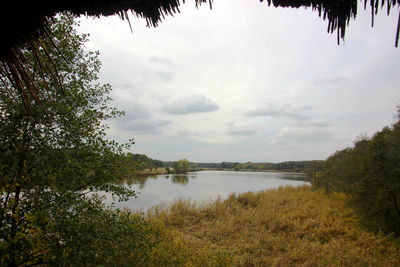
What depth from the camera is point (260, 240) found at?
6.63m

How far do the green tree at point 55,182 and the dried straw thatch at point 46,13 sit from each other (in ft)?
3.12

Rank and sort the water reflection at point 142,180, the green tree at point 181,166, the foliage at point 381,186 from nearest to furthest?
the water reflection at point 142,180
the foliage at point 381,186
the green tree at point 181,166

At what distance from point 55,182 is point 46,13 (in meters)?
2.21

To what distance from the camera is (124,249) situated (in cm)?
288

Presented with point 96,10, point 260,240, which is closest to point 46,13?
point 96,10

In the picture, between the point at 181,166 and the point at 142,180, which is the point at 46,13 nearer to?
the point at 142,180

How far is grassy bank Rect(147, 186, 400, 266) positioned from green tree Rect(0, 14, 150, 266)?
1904mm

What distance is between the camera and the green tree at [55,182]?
2.19 meters

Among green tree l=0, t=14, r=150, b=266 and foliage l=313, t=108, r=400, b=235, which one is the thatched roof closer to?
green tree l=0, t=14, r=150, b=266

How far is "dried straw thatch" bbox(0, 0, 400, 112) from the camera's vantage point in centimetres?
90

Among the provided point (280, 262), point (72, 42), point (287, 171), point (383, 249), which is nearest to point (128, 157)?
point (72, 42)

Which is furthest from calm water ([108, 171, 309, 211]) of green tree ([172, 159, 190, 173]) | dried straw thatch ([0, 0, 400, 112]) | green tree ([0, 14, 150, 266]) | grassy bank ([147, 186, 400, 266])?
green tree ([172, 159, 190, 173])

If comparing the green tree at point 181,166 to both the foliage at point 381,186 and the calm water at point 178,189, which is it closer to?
the calm water at point 178,189

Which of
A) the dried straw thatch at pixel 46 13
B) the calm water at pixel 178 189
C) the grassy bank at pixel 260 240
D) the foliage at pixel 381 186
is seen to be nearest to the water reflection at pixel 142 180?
the calm water at pixel 178 189
